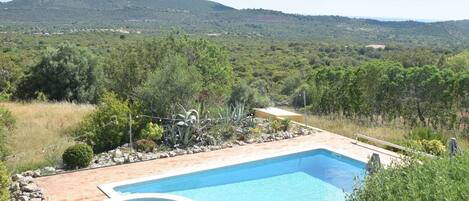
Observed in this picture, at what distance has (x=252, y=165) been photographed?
1209 centimetres

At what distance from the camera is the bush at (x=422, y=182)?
5379 mm

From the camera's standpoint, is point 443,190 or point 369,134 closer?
point 443,190

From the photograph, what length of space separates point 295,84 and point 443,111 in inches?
583

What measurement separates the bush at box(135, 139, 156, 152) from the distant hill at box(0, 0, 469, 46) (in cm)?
6986

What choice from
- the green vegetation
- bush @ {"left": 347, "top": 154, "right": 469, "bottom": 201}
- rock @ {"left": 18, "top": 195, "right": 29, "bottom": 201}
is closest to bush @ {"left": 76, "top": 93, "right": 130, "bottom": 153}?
rock @ {"left": 18, "top": 195, "right": 29, "bottom": 201}

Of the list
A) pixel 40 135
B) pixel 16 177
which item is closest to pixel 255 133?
pixel 40 135

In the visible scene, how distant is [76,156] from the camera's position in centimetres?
1100

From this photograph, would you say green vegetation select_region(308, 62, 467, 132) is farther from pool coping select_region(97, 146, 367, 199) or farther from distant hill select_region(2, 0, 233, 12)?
distant hill select_region(2, 0, 233, 12)

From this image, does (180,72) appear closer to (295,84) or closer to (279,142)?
(279,142)

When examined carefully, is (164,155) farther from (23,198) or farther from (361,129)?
(361,129)

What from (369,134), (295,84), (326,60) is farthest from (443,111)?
(326,60)

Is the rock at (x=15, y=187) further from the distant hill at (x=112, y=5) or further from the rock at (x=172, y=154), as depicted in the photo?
the distant hill at (x=112, y=5)

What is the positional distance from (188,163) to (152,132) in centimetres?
160

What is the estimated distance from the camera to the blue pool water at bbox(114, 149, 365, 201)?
1034 cm
